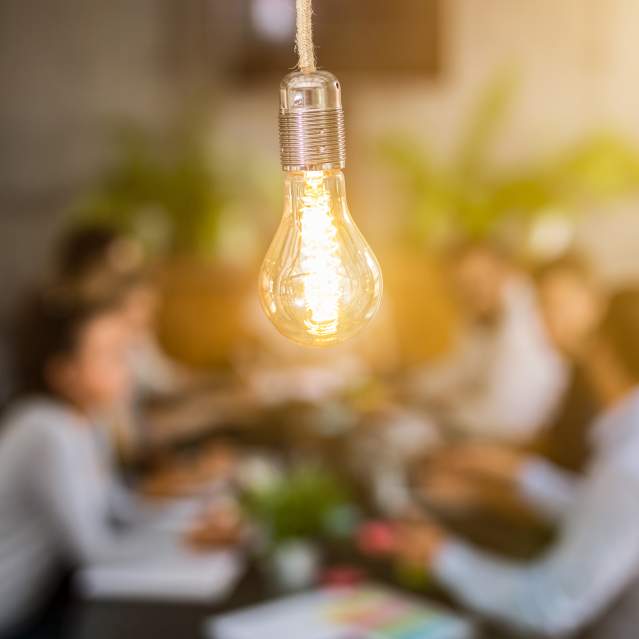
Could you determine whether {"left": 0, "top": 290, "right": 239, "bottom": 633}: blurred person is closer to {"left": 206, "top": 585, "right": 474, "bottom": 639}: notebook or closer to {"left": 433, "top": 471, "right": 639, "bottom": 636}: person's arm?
{"left": 206, "top": 585, "right": 474, "bottom": 639}: notebook

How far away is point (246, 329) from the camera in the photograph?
16.9 ft

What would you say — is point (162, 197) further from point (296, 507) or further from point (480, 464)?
point (296, 507)

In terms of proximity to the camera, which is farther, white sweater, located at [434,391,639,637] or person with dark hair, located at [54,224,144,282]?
person with dark hair, located at [54,224,144,282]

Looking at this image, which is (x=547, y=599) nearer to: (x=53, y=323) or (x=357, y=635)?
(x=357, y=635)

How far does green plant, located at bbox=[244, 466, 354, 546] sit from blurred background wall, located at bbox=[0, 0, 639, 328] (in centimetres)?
247

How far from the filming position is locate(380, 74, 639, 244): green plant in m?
4.26

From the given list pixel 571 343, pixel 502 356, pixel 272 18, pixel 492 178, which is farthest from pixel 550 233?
pixel 272 18

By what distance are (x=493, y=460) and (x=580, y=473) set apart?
35cm

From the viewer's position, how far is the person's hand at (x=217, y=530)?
239 centimetres

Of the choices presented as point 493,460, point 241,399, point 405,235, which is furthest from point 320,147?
point 405,235

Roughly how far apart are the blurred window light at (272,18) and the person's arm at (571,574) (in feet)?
12.3

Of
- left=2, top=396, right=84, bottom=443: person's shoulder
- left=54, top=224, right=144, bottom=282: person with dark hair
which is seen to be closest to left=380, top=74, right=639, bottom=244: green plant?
left=54, top=224, right=144, bottom=282: person with dark hair

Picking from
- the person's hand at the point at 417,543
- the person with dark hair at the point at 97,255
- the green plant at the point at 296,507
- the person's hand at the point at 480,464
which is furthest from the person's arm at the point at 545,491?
the person with dark hair at the point at 97,255

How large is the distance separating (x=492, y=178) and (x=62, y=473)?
299 cm
